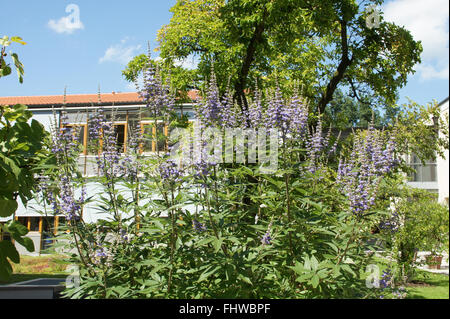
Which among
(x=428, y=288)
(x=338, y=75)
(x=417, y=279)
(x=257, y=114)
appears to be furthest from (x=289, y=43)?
(x=428, y=288)

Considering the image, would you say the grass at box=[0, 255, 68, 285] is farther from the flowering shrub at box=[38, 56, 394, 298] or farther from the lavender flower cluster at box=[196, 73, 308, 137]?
the lavender flower cluster at box=[196, 73, 308, 137]

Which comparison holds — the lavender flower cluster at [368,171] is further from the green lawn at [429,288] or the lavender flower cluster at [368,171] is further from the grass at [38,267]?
the green lawn at [429,288]

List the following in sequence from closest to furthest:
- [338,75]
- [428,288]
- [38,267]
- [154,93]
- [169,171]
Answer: [169,171] < [154,93] < [38,267] < [338,75] < [428,288]

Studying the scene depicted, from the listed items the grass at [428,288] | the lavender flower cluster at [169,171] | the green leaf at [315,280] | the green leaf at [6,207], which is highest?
the lavender flower cluster at [169,171]

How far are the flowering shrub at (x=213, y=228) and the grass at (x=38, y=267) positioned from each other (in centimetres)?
18

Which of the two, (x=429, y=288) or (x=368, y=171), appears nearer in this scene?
(x=368, y=171)

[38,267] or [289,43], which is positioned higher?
[289,43]

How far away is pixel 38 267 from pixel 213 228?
5.88 m

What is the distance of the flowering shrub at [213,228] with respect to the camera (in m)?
2.63

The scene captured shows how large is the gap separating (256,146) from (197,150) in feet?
2.19

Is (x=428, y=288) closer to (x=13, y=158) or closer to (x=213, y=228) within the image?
(x=213, y=228)

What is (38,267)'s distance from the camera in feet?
23.0

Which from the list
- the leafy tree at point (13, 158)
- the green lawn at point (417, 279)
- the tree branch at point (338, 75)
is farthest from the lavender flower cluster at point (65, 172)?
the tree branch at point (338, 75)

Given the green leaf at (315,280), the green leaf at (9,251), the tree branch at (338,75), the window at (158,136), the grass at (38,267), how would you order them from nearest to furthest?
the green leaf at (9,251), the green leaf at (315,280), the window at (158,136), the grass at (38,267), the tree branch at (338,75)
